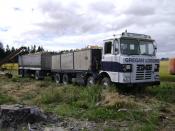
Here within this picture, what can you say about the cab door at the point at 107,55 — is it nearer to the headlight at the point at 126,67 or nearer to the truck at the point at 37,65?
the headlight at the point at 126,67

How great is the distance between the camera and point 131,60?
18.0 meters

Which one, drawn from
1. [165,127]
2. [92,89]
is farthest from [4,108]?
A: [92,89]

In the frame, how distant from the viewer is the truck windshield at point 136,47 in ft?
59.8

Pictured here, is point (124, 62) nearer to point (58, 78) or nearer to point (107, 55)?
point (107, 55)

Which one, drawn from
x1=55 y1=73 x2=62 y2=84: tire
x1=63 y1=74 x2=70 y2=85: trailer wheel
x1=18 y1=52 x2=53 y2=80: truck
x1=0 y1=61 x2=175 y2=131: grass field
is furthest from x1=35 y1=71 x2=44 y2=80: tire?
x1=0 y1=61 x2=175 y2=131: grass field

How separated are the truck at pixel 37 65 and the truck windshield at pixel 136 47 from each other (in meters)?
12.1

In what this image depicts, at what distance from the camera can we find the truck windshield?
1823cm

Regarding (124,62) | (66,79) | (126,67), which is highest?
(124,62)

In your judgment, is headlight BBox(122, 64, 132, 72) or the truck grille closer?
headlight BBox(122, 64, 132, 72)

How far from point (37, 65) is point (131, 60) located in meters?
14.9

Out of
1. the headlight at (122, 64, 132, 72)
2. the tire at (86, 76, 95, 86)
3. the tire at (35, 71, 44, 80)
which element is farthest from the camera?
the tire at (35, 71, 44, 80)

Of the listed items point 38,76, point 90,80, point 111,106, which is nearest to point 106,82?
point 90,80

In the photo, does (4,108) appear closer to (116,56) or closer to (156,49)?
(116,56)

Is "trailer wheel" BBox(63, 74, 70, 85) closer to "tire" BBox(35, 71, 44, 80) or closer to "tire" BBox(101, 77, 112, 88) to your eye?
"tire" BBox(35, 71, 44, 80)
